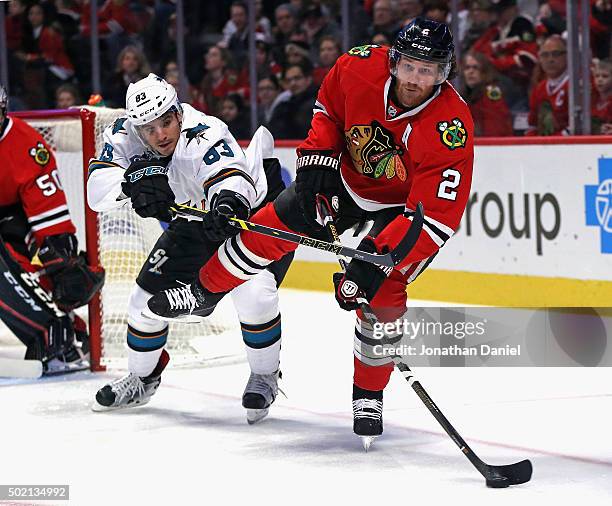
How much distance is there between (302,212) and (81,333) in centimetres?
173

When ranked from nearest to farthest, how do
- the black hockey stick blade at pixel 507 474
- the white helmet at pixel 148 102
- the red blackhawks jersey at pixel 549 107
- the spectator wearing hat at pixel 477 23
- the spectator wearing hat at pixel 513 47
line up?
the black hockey stick blade at pixel 507 474 → the white helmet at pixel 148 102 → the red blackhawks jersey at pixel 549 107 → the spectator wearing hat at pixel 513 47 → the spectator wearing hat at pixel 477 23

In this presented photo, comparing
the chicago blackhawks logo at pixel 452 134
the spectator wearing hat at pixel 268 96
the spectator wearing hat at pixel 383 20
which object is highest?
the chicago blackhawks logo at pixel 452 134

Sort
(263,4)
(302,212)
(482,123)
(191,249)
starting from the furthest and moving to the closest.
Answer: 1. (263,4)
2. (482,123)
3. (191,249)
4. (302,212)

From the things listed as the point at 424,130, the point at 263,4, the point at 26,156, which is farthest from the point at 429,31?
the point at 263,4

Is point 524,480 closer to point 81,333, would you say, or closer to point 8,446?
point 8,446

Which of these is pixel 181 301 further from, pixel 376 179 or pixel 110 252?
pixel 110 252

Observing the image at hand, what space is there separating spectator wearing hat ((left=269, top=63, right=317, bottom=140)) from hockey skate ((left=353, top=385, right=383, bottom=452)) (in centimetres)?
412

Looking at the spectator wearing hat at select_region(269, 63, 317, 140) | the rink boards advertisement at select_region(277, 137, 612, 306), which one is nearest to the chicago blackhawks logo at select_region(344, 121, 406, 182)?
the rink boards advertisement at select_region(277, 137, 612, 306)

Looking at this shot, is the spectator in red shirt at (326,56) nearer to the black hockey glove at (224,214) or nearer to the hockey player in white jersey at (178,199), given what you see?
the hockey player in white jersey at (178,199)

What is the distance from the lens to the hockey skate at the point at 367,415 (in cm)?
354

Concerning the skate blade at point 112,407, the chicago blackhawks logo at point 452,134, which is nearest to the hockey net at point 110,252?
the skate blade at point 112,407

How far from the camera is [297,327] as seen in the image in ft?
19.7

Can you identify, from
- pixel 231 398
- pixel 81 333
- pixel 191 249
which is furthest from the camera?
pixel 81 333

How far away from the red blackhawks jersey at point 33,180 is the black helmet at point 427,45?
1.78m
